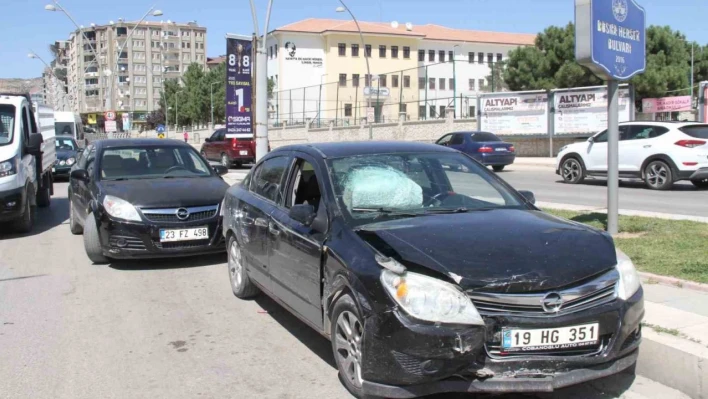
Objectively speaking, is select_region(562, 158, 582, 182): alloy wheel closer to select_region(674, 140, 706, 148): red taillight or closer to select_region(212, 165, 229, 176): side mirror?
select_region(674, 140, 706, 148): red taillight

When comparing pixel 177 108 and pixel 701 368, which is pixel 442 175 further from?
pixel 177 108

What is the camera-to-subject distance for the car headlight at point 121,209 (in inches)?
312

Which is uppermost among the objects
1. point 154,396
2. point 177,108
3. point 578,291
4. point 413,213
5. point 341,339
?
point 177,108

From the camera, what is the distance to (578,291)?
3.69 metres

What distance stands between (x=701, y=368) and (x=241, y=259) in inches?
165

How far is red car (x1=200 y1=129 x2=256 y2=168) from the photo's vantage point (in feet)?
94.3

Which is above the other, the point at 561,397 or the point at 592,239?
the point at 592,239

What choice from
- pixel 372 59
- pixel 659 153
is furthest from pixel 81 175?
pixel 372 59

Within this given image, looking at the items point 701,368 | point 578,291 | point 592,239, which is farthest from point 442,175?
point 701,368

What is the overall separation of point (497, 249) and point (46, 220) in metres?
11.7

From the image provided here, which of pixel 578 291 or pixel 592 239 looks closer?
pixel 578 291

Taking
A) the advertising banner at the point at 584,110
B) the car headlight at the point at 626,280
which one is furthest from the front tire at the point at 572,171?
the car headlight at the point at 626,280

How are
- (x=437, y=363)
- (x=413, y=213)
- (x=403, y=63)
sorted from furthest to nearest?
1. (x=403, y=63)
2. (x=413, y=213)
3. (x=437, y=363)

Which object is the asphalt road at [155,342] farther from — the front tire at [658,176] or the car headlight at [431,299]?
the front tire at [658,176]
